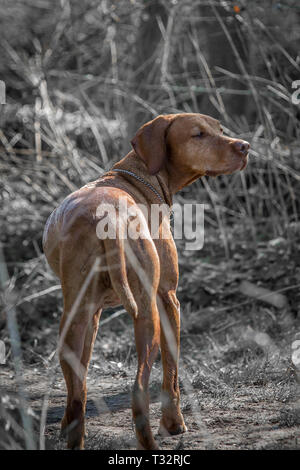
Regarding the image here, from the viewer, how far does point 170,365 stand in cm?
328

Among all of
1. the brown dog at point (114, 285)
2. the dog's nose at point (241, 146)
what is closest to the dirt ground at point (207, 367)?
the brown dog at point (114, 285)

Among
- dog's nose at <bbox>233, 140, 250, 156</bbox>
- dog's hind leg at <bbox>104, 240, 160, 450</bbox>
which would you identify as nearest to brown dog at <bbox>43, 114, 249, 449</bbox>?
dog's hind leg at <bbox>104, 240, 160, 450</bbox>

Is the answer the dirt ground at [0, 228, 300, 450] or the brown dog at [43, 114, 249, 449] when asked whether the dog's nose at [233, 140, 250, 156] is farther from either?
the dirt ground at [0, 228, 300, 450]

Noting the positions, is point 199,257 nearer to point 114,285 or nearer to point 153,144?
point 153,144

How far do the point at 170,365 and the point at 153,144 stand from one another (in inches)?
49.8

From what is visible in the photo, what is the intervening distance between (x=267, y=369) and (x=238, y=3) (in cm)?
337

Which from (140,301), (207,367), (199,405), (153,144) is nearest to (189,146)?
(153,144)

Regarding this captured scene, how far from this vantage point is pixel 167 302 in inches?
131

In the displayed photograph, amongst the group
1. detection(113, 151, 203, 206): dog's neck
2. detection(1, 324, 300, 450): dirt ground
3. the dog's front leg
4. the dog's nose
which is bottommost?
detection(1, 324, 300, 450): dirt ground

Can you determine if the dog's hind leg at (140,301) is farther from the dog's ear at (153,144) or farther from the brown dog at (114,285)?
the dog's ear at (153,144)

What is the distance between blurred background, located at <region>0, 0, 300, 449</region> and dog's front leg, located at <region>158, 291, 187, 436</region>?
15cm

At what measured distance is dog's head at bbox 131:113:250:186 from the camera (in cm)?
368

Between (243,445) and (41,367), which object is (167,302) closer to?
(243,445)
